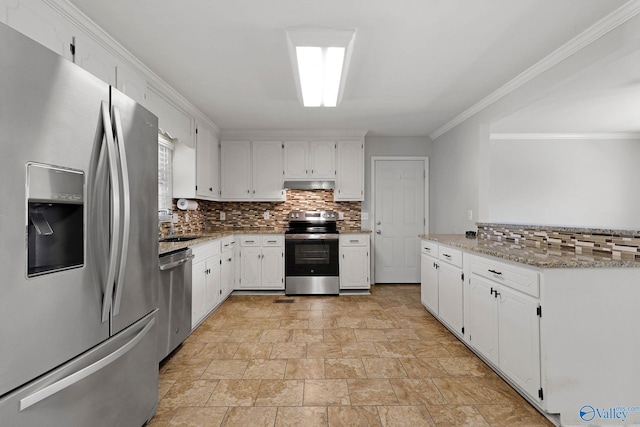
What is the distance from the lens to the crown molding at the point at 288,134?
179 inches

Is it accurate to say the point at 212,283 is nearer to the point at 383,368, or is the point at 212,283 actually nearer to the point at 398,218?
the point at 383,368

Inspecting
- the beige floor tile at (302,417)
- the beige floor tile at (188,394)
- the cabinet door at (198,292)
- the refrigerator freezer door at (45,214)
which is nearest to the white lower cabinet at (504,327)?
the beige floor tile at (302,417)

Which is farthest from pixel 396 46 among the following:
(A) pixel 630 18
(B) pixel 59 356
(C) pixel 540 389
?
(B) pixel 59 356

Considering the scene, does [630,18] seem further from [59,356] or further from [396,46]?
[59,356]

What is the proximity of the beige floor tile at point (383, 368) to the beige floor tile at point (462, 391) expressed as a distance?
25 cm

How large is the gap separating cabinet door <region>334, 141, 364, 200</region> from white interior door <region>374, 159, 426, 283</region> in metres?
0.47

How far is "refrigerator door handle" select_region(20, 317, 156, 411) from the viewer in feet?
3.24

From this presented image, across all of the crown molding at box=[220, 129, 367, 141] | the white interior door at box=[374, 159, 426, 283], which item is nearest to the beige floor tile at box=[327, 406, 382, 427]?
the white interior door at box=[374, 159, 426, 283]

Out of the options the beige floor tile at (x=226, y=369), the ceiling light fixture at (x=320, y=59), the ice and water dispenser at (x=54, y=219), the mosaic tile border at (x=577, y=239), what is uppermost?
the ceiling light fixture at (x=320, y=59)

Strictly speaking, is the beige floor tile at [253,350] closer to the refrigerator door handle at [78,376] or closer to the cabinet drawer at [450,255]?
the refrigerator door handle at [78,376]

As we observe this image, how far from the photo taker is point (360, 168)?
4.64m

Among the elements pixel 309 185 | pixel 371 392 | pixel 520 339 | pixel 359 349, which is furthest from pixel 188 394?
pixel 309 185

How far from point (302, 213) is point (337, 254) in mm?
898

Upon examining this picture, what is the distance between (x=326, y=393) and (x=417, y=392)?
1.94 ft
